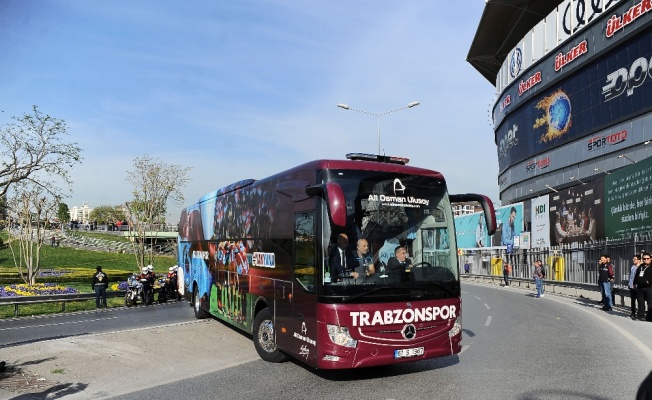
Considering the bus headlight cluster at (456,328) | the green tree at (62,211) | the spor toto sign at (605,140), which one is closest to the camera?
the bus headlight cluster at (456,328)

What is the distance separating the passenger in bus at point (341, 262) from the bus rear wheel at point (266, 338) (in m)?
2.21

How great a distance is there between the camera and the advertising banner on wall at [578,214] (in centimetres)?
3100

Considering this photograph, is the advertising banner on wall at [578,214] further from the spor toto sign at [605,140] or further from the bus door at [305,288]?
the bus door at [305,288]

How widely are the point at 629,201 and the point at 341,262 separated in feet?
78.9

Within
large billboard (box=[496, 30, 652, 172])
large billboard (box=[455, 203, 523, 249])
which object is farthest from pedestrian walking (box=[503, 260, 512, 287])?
large billboard (box=[496, 30, 652, 172])

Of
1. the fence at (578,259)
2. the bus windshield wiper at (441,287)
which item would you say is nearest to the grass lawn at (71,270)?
the bus windshield wiper at (441,287)

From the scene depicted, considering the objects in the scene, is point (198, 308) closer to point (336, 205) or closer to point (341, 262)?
point (341, 262)

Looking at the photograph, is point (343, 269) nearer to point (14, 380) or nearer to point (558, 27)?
point (14, 380)

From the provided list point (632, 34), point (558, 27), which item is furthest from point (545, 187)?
point (632, 34)

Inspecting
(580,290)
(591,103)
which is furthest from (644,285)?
(591,103)

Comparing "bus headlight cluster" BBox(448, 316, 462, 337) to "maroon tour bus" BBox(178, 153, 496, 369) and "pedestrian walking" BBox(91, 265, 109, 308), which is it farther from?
"pedestrian walking" BBox(91, 265, 109, 308)

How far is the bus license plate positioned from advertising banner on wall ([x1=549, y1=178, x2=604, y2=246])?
2679 centimetres

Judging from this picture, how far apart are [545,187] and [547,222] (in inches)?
523

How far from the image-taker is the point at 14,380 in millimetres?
7492
